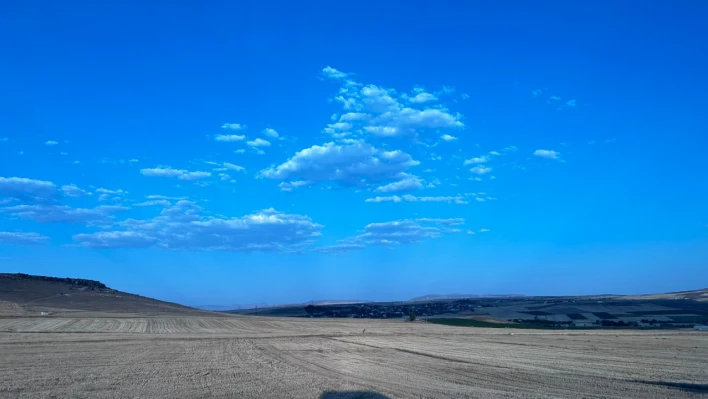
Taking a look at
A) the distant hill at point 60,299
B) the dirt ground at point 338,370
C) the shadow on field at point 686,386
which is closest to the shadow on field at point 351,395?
the dirt ground at point 338,370

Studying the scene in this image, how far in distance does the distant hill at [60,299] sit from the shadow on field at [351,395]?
51937mm

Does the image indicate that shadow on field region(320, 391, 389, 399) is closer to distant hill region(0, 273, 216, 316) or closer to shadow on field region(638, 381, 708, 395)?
shadow on field region(638, 381, 708, 395)

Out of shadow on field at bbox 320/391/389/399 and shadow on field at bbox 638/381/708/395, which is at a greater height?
shadow on field at bbox 320/391/389/399

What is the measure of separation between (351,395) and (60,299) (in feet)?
257

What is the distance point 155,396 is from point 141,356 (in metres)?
10.7

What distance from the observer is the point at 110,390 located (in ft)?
48.8

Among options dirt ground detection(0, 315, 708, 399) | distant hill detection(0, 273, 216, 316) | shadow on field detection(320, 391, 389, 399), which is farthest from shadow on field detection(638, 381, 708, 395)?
distant hill detection(0, 273, 216, 316)

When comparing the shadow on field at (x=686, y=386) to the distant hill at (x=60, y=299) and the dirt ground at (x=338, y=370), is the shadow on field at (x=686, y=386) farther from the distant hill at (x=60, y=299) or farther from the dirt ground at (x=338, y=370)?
the distant hill at (x=60, y=299)

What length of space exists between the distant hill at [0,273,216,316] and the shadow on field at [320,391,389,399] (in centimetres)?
5194

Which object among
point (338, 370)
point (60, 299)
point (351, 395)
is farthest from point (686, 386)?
point (60, 299)

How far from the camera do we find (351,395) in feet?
45.8

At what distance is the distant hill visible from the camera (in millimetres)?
66625

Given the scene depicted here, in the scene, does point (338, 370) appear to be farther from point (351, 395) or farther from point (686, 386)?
point (686, 386)

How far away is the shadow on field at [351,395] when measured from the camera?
44.9ft
